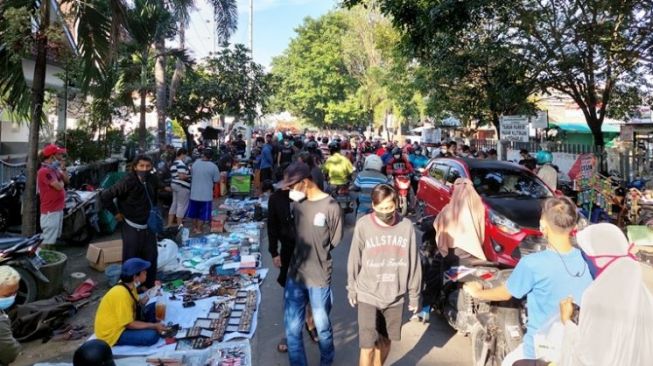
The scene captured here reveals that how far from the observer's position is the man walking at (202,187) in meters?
9.93

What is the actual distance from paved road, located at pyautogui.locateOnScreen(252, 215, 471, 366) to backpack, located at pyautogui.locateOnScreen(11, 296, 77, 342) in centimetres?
212

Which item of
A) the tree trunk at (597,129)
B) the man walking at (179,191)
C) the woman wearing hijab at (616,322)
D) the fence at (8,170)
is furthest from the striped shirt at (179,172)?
the tree trunk at (597,129)

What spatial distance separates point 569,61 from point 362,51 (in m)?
30.6

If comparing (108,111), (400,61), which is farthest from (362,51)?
(108,111)

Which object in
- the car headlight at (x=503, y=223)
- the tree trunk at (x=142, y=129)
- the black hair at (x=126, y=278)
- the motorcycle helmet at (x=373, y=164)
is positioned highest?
the tree trunk at (x=142, y=129)

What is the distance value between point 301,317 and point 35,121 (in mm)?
4296

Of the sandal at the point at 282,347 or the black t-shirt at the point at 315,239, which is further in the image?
the sandal at the point at 282,347

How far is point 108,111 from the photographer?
15242mm

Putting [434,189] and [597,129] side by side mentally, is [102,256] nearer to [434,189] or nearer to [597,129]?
[434,189]

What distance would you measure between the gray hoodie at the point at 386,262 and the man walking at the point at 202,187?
21.8ft

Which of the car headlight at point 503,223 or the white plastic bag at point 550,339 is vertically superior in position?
the car headlight at point 503,223

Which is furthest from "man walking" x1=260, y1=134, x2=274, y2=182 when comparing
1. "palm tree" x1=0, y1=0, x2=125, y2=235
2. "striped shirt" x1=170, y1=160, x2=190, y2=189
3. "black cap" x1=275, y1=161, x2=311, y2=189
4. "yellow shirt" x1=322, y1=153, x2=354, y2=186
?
"black cap" x1=275, y1=161, x2=311, y2=189

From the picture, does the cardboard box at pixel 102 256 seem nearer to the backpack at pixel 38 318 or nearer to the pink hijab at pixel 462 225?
the backpack at pixel 38 318

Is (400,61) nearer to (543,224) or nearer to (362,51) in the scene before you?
(362,51)
